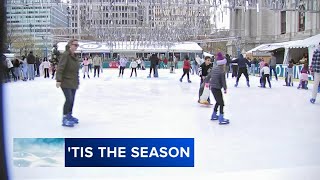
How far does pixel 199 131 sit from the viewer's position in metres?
4.27

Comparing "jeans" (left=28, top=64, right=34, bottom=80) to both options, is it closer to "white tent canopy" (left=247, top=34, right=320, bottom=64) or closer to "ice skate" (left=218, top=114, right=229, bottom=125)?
"ice skate" (left=218, top=114, right=229, bottom=125)

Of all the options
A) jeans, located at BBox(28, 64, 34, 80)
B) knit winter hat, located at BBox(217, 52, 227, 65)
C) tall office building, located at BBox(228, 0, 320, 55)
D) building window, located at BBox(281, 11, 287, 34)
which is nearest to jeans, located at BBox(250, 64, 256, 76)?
tall office building, located at BBox(228, 0, 320, 55)

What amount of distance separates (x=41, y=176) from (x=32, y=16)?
7.45 feet

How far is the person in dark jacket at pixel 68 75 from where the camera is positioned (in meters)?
4.32

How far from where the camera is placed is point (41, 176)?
2.63 m

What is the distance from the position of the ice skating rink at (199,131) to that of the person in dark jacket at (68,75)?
15 centimetres

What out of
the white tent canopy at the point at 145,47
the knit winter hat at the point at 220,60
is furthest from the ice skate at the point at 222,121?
the white tent canopy at the point at 145,47

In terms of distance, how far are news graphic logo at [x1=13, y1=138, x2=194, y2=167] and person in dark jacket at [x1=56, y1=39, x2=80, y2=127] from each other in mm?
1511

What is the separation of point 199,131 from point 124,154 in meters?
1.73

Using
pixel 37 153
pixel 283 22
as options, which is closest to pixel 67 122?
pixel 37 153

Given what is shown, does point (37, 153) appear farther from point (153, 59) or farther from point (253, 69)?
point (253, 69)

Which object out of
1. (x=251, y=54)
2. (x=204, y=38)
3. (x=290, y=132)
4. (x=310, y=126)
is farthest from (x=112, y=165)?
(x=204, y=38)

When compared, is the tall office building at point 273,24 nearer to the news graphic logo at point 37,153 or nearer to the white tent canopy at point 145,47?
the white tent canopy at point 145,47

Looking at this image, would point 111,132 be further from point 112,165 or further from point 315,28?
point 315,28
